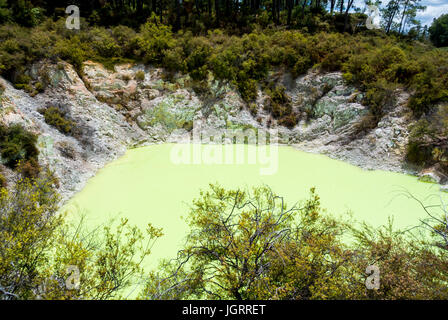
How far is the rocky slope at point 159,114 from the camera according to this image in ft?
42.9

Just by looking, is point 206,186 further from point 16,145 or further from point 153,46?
point 153,46

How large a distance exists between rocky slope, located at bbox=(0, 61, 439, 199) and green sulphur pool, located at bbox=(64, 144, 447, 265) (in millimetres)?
1289

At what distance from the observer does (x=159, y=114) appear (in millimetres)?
17969

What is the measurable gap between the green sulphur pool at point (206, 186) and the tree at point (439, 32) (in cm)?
4285

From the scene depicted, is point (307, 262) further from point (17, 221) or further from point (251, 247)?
point (17, 221)

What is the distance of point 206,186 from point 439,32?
5263cm

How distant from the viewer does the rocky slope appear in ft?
42.9

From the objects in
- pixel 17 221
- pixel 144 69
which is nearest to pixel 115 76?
pixel 144 69

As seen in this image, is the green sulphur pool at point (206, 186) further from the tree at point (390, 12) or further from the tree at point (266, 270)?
the tree at point (390, 12)

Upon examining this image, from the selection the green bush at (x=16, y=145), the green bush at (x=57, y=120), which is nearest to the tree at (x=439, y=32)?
the green bush at (x=57, y=120)
